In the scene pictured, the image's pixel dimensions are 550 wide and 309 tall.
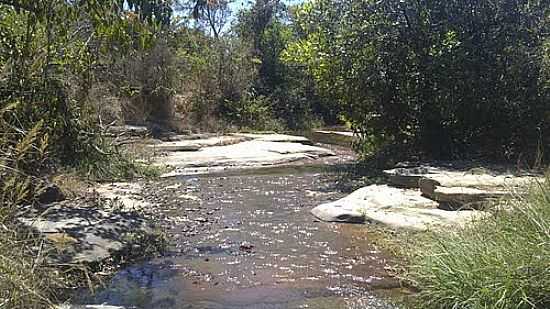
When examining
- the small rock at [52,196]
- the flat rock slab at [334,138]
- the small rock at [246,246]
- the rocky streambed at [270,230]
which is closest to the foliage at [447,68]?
the rocky streambed at [270,230]

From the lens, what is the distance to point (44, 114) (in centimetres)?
939

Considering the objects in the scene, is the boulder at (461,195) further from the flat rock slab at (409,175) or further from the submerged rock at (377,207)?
the flat rock slab at (409,175)

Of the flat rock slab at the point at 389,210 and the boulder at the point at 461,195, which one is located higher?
the boulder at the point at 461,195

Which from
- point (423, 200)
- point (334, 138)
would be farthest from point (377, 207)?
point (334, 138)

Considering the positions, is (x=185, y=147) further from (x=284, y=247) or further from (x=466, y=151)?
(x=284, y=247)

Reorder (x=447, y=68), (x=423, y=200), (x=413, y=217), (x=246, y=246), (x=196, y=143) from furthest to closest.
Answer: (x=196, y=143), (x=447, y=68), (x=423, y=200), (x=413, y=217), (x=246, y=246)

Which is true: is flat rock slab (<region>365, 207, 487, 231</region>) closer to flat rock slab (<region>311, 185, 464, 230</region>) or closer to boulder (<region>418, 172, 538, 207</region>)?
flat rock slab (<region>311, 185, 464, 230</region>)

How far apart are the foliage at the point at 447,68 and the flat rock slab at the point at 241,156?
3.26m

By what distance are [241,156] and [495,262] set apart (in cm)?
1145

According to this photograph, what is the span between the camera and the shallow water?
5230 mm

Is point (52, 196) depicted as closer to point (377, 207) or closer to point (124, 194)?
point (124, 194)

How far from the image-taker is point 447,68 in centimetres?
Result: 1155

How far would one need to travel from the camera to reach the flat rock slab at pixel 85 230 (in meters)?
5.80

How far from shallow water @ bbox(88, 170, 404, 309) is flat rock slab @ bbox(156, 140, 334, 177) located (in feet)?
14.9
